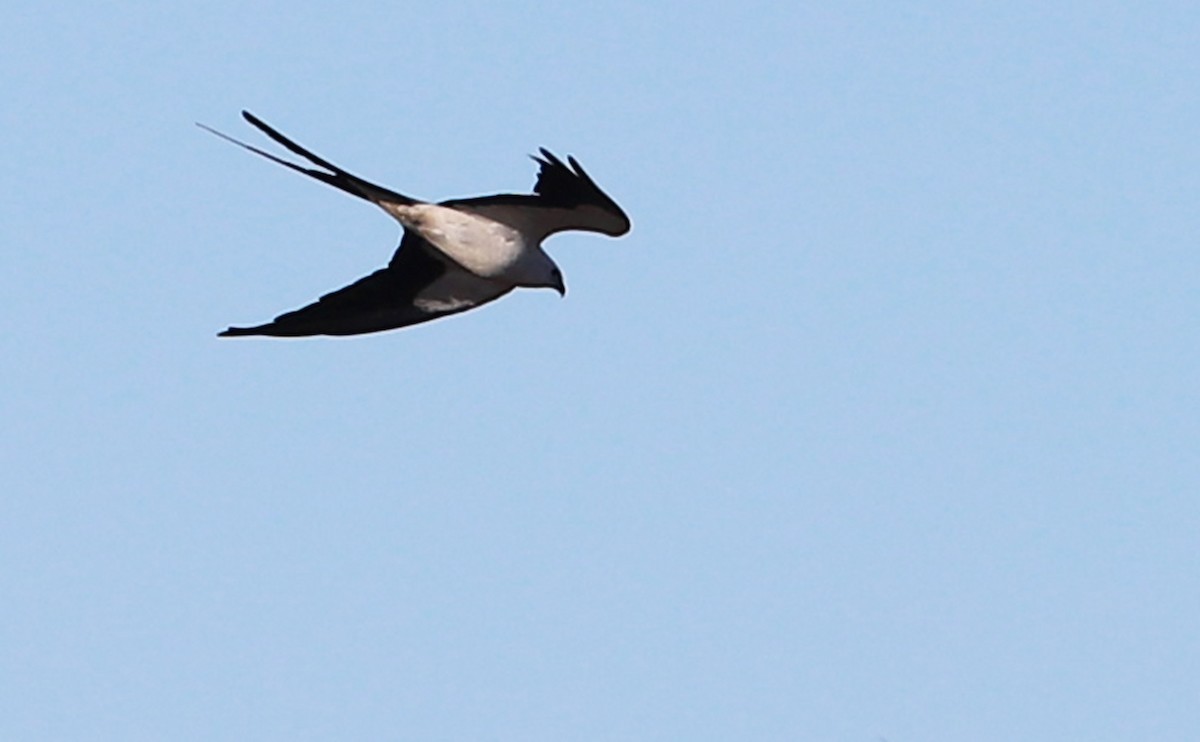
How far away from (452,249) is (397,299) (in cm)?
127

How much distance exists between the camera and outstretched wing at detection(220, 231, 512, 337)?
16203mm

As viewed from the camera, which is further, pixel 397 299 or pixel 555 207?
pixel 397 299

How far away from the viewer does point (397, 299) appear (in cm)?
1653

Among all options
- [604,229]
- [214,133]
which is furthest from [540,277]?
[214,133]

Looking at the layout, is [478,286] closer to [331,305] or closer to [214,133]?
[331,305]

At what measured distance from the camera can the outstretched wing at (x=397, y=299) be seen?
1620cm

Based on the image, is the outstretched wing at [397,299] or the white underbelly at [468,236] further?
the outstretched wing at [397,299]

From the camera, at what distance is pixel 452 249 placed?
15.4 m

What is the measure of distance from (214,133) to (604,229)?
283 cm

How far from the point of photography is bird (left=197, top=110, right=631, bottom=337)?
1494 cm

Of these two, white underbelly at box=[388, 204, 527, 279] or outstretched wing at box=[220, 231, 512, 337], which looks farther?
outstretched wing at box=[220, 231, 512, 337]

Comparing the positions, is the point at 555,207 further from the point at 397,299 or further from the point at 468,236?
the point at 397,299

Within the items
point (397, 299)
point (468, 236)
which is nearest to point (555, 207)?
point (468, 236)

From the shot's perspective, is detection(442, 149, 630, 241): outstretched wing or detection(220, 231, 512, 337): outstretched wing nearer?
detection(442, 149, 630, 241): outstretched wing
